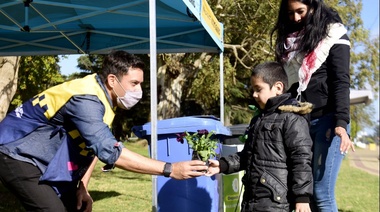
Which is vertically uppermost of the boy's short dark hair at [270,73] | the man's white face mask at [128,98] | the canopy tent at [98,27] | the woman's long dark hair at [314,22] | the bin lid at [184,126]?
the canopy tent at [98,27]

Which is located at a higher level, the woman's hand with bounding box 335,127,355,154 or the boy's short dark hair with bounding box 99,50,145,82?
the boy's short dark hair with bounding box 99,50,145,82

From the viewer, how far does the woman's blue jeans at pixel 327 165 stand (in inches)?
143

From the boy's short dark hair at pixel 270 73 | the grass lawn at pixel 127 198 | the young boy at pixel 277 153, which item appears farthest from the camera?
the grass lawn at pixel 127 198

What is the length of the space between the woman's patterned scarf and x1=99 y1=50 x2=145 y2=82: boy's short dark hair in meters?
1.12

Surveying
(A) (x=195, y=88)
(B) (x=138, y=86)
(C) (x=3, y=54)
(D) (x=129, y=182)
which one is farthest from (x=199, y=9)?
(A) (x=195, y=88)

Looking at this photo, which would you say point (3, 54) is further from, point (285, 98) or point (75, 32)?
point (285, 98)

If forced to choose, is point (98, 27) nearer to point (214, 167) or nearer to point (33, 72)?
point (214, 167)

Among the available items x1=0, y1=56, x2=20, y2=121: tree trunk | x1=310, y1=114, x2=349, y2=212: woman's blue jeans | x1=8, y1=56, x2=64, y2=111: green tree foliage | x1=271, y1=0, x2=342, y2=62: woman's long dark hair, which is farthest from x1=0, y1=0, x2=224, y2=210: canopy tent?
x1=8, y1=56, x2=64, y2=111: green tree foliage

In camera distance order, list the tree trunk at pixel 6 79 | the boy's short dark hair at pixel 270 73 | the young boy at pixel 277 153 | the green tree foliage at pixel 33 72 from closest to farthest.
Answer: the young boy at pixel 277 153 → the boy's short dark hair at pixel 270 73 → the tree trunk at pixel 6 79 → the green tree foliage at pixel 33 72

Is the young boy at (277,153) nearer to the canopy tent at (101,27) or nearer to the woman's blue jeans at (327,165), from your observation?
the woman's blue jeans at (327,165)

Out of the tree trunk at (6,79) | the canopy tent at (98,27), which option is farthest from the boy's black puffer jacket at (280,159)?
the tree trunk at (6,79)

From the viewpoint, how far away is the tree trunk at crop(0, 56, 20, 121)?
9.43 metres

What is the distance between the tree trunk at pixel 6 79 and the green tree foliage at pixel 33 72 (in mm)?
5186

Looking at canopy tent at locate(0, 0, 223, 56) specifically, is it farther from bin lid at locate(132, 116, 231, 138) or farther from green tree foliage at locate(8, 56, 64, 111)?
green tree foliage at locate(8, 56, 64, 111)
